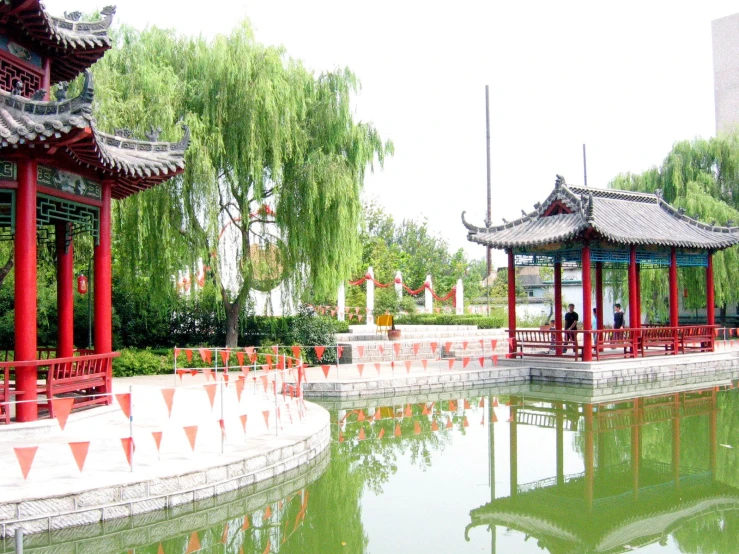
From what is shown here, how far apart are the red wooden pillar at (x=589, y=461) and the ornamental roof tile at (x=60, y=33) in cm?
893

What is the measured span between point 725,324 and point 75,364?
2428 centimetres

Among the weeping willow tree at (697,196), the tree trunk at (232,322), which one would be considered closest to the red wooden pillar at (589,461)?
the tree trunk at (232,322)

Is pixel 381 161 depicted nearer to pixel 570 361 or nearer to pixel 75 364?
pixel 570 361

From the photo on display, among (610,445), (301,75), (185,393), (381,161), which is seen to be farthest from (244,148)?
(610,445)

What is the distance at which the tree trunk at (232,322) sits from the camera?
58.6 ft

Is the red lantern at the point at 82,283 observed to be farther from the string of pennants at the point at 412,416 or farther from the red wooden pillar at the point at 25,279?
the red wooden pillar at the point at 25,279

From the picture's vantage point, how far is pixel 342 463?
9.74m

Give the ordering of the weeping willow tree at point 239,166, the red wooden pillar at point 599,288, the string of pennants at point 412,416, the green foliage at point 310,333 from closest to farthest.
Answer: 1. the string of pennants at point 412,416
2. the weeping willow tree at point 239,166
3. the green foliage at point 310,333
4. the red wooden pillar at point 599,288

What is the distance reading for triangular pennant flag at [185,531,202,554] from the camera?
6.43m

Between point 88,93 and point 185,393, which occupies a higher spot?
point 88,93

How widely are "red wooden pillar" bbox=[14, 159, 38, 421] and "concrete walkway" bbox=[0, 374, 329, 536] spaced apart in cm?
44

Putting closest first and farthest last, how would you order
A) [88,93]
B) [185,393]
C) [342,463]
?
[88,93]
[342,463]
[185,393]

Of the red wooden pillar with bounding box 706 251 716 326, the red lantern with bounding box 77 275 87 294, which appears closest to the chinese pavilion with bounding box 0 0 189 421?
the red lantern with bounding box 77 275 87 294

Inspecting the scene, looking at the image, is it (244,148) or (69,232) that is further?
(244,148)
